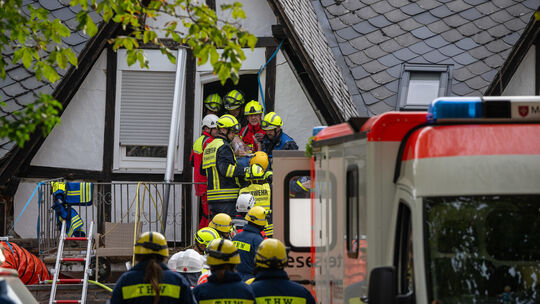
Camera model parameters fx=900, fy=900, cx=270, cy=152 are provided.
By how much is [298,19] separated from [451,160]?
408 inches

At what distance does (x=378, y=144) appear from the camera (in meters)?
5.64

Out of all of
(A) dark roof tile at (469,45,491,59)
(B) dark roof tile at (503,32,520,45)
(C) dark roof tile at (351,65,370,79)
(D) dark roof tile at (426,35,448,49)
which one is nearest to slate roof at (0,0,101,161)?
(C) dark roof tile at (351,65,370,79)

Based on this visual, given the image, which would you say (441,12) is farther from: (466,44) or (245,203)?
(245,203)

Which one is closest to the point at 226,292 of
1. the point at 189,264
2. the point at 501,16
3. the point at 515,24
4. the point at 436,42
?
the point at 189,264

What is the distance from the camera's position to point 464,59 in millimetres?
16156

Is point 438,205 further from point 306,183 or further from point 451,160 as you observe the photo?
point 306,183

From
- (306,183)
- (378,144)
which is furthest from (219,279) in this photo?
(306,183)

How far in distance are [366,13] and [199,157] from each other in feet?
15.8

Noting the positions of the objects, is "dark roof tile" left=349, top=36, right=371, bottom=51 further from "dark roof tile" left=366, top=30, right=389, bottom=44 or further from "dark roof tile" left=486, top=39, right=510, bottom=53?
"dark roof tile" left=486, top=39, right=510, bottom=53

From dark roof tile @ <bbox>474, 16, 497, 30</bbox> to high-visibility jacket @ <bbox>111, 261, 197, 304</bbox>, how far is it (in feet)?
37.9

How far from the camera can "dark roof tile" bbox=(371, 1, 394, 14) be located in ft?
55.7

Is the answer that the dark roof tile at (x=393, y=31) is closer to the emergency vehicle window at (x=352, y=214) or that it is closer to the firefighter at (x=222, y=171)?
the firefighter at (x=222, y=171)

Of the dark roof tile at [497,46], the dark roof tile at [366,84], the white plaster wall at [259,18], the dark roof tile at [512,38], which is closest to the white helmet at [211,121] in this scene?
the white plaster wall at [259,18]

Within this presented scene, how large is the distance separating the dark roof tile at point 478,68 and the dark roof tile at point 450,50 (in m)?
0.37
